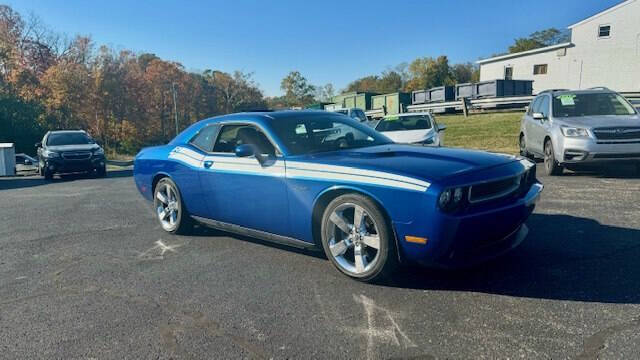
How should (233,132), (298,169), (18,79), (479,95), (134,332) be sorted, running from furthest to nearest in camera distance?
(18,79), (479,95), (233,132), (298,169), (134,332)

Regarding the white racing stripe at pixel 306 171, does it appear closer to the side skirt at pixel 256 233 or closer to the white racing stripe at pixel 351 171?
the white racing stripe at pixel 351 171

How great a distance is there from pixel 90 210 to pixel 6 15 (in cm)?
4330

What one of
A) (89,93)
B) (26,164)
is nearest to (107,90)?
(89,93)

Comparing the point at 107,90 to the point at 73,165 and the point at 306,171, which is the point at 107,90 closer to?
the point at 73,165

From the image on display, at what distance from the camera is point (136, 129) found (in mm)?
48406

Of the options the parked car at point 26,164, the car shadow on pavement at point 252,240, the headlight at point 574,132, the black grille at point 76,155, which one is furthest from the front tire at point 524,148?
the parked car at point 26,164

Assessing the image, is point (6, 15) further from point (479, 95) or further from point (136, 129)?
point (479, 95)

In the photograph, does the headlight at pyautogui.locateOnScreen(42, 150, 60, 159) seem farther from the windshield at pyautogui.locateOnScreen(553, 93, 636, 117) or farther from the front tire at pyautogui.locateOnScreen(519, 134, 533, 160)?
the windshield at pyautogui.locateOnScreen(553, 93, 636, 117)

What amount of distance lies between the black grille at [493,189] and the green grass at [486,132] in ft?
37.7

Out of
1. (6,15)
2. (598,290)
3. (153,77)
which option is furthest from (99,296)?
(153,77)

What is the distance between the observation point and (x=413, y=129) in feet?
39.1

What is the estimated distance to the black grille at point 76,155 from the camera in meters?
13.8

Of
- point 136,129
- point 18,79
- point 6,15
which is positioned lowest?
point 136,129

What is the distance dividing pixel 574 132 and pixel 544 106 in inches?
60.4
